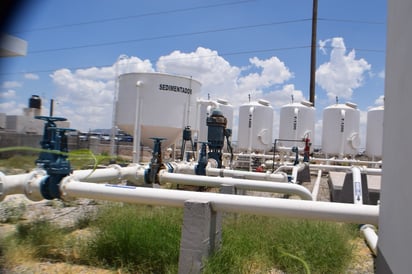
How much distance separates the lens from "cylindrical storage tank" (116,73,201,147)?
40.8 feet

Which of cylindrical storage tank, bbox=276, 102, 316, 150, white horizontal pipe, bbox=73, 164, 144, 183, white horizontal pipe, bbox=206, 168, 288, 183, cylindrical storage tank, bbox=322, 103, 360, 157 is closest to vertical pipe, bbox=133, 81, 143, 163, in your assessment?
white horizontal pipe, bbox=206, 168, 288, 183

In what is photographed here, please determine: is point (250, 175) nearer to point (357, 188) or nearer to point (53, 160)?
point (357, 188)

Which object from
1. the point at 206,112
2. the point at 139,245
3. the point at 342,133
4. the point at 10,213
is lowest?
the point at 10,213

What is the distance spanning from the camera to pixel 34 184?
441cm

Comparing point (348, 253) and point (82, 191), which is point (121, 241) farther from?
point (348, 253)

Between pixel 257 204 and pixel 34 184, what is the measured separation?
104 inches

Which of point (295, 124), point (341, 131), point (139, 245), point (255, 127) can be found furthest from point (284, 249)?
point (341, 131)

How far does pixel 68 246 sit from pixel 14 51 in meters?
2.51

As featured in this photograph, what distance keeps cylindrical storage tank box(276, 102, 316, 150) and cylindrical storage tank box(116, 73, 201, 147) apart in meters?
6.21

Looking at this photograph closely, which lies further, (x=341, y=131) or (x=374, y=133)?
(x=374, y=133)

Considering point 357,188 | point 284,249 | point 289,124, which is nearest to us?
point 284,249

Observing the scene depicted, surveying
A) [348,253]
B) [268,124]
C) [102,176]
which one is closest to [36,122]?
[102,176]

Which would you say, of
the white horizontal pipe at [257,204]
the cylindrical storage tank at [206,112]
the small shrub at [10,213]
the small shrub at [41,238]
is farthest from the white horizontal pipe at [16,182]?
the cylindrical storage tank at [206,112]

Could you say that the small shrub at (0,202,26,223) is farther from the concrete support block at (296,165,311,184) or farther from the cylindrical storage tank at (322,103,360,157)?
the cylindrical storage tank at (322,103,360,157)
